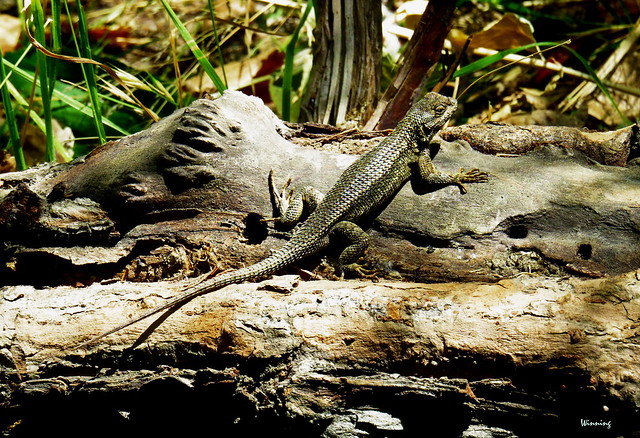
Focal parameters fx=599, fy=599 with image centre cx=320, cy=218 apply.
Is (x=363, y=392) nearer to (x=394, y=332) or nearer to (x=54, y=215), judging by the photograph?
(x=394, y=332)

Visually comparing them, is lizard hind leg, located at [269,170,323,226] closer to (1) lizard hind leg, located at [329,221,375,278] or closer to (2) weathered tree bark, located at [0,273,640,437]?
(1) lizard hind leg, located at [329,221,375,278]

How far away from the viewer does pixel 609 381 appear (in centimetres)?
200

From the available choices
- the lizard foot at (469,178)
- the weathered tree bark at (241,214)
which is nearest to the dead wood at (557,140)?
the weathered tree bark at (241,214)

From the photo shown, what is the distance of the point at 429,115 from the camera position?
3.65 meters

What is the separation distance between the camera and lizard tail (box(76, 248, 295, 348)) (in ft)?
7.75

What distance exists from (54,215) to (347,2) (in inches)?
96.6

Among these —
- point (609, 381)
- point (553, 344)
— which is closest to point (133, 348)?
point (553, 344)

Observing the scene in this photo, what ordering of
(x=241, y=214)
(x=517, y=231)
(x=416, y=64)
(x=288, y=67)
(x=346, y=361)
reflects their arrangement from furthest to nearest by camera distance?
1. (x=288, y=67)
2. (x=416, y=64)
3. (x=241, y=214)
4. (x=517, y=231)
5. (x=346, y=361)

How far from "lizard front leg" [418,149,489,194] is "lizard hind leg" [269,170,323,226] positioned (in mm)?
603

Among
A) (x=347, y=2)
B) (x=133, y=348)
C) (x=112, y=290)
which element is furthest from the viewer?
(x=347, y=2)

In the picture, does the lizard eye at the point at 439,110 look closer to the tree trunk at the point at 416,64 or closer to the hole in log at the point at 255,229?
the tree trunk at the point at 416,64

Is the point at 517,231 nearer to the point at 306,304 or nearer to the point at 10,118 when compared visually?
the point at 306,304

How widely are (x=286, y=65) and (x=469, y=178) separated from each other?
1.80 m

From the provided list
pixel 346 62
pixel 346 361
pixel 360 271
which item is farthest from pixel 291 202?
pixel 346 62
